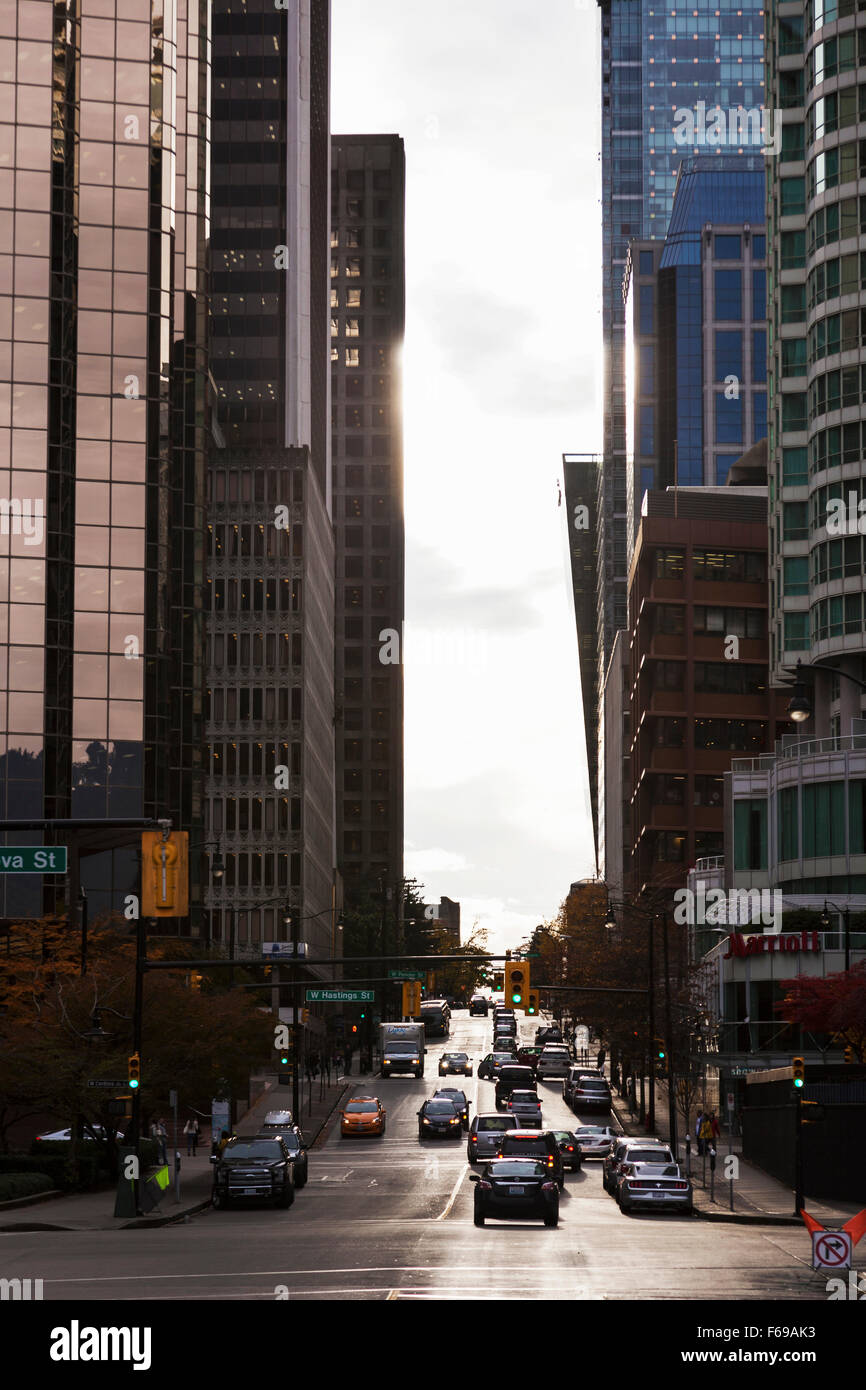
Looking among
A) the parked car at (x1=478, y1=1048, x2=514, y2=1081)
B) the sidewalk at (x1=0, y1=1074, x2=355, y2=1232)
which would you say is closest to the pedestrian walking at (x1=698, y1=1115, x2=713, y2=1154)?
the sidewalk at (x1=0, y1=1074, x2=355, y2=1232)

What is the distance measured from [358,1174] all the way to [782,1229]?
20.5 meters

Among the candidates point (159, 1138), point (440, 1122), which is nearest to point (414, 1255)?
point (159, 1138)

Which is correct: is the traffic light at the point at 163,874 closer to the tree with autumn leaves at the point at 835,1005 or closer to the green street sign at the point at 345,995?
the tree with autumn leaves at the point at 835,1005

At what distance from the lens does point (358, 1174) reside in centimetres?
5962

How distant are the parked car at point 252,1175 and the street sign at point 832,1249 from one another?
22298 mm

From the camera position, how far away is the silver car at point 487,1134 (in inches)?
2322

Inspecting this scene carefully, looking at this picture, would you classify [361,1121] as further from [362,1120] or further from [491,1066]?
[491,1066]

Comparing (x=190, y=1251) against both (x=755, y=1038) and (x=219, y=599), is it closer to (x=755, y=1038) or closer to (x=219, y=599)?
(x=755, y=1038)

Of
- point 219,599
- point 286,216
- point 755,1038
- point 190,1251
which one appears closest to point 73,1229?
point 190,1251

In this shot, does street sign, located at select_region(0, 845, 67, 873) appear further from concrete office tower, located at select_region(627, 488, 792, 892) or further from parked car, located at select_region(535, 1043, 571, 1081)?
concrete office tower, located at select_region(627, 488, 792, 892)

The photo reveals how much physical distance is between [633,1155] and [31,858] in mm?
22846

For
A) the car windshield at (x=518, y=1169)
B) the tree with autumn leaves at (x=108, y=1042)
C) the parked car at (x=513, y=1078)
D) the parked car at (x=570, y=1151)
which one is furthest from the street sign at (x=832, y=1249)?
the parked car at (x=513, y=1078)
